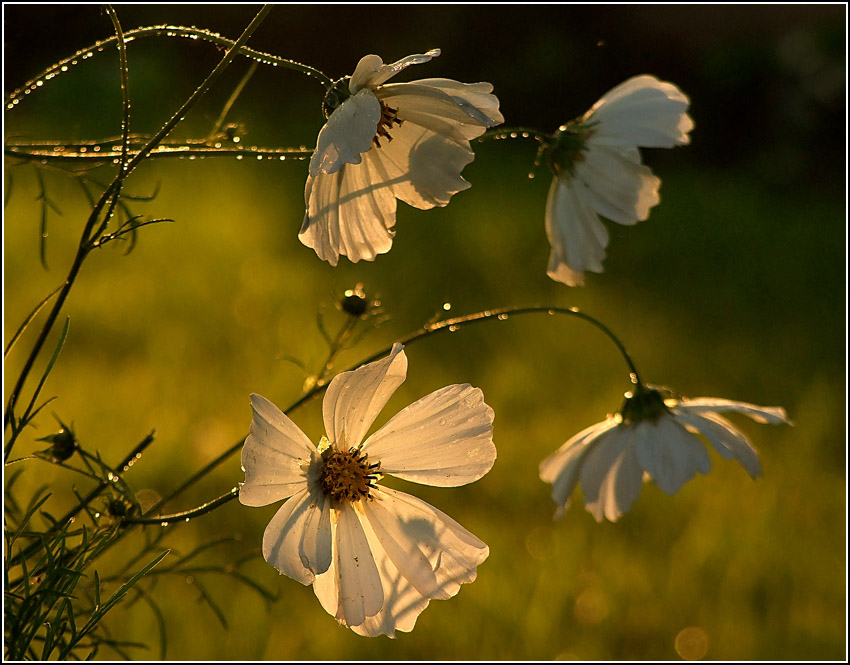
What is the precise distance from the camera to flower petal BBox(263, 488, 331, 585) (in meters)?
0.43

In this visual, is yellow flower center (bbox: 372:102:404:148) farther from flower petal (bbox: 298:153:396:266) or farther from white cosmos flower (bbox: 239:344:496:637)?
white cosmos flower (bbox: 239:344:496:637)

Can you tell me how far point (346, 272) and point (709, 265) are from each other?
3.47ft

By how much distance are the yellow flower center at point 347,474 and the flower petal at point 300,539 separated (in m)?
0.02

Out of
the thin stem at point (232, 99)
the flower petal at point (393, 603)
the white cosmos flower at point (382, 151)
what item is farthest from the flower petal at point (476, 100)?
the flower petal at point (393, 603)

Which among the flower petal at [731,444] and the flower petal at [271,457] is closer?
the flower petal at [271,457]

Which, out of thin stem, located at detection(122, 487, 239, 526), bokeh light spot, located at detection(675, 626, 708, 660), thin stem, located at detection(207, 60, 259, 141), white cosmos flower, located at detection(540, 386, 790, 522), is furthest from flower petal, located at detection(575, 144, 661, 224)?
bokeh light spot, located at detection(675, 626, 708, 660)

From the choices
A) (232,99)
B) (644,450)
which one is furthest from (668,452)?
(232,99)

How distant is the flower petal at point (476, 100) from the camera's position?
45 cm

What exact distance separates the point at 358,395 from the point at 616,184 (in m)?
0.28

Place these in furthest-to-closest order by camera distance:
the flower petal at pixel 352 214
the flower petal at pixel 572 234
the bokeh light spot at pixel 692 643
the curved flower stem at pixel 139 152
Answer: the bokeh light spot at pixel 692 643 → the flower petal at pixel 572 234 → the flower petal at pixel 352 214 → the curved flower stem at pixel 139 152

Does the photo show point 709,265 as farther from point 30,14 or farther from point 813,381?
point 30,14

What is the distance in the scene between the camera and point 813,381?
212 cm

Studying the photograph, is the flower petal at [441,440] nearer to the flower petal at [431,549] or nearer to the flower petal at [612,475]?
the flower petal at [431,549]

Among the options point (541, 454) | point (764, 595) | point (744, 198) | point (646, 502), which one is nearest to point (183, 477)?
point (541, 454)
